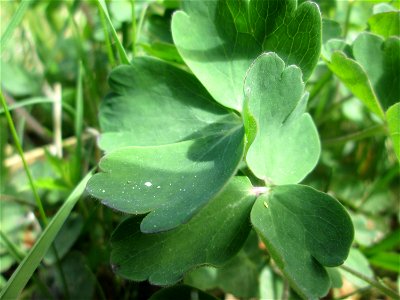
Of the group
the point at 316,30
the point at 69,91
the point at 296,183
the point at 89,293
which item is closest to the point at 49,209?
the point at 89,293

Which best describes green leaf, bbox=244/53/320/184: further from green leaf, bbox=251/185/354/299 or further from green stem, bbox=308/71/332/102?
green stem, bbox=308/71/332/102

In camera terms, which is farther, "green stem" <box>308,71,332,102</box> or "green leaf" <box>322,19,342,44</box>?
"green stem" <box>308,71,332,102</box>

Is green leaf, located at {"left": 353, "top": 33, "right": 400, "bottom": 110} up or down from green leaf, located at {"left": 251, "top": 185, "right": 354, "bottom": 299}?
up

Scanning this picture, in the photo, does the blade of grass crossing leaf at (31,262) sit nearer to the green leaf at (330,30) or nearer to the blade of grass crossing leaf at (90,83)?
the blade of grass crossing leaf at (90,83)

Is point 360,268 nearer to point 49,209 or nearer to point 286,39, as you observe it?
point 286,39

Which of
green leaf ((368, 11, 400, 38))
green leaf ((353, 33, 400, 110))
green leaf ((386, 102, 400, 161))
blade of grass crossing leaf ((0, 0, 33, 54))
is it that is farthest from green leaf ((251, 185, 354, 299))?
blade of grass crossing leaf ((0, 0, 33, 54))

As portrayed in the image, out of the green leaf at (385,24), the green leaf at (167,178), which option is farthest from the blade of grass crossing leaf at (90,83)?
the green leaf at (385,24)
